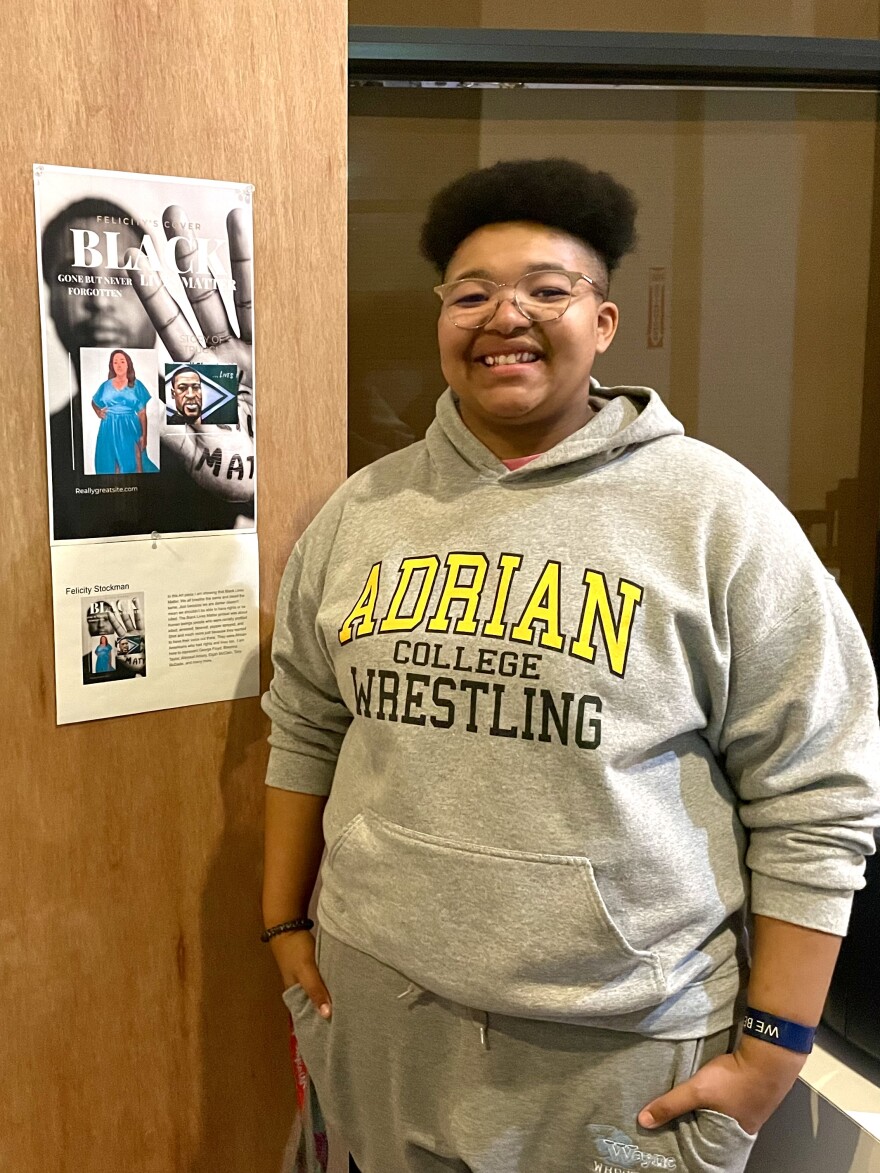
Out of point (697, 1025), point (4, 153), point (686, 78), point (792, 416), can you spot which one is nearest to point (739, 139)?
point (686, 78)

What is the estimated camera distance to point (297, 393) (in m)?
1.34

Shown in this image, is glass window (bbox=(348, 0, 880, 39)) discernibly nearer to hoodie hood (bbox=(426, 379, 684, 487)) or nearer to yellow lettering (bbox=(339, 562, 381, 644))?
hoodie hood (bbox=(426, 379, 684, 487))

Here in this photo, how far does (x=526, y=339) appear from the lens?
1.01 metres

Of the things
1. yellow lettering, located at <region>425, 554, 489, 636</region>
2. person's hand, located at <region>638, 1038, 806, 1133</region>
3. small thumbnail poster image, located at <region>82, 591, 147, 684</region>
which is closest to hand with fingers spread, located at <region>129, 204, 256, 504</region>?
small thumbnail poster image, located at <region>82, 591, 147, 684</region>

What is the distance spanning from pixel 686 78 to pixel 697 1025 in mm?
1458

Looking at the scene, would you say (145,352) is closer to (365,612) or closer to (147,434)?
(147,434)

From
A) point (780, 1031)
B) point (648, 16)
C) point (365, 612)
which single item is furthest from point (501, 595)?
point (648, 16)

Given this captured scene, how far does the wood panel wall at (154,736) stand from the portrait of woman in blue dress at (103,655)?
0.20 ft

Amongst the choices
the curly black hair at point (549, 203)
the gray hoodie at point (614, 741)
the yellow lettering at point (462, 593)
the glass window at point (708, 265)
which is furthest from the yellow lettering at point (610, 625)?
the glass window at point (708, 265)

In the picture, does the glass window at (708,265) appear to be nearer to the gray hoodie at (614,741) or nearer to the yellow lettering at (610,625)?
the gray hoodie at (614,741)

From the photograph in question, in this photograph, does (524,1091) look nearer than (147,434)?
Yes

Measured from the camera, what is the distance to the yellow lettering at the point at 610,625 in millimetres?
958

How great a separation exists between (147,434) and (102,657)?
0.97 feet

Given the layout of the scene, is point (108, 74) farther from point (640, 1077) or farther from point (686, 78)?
point (640, 1077)
